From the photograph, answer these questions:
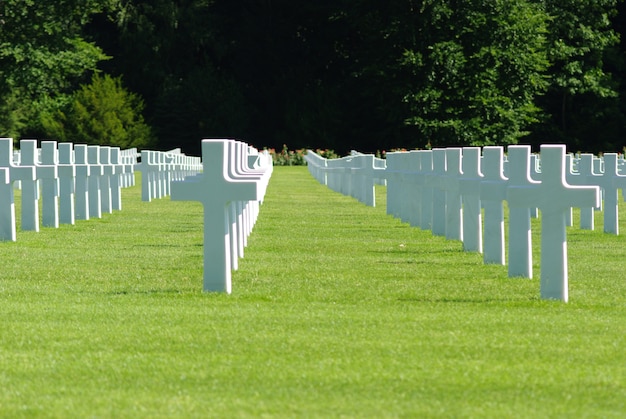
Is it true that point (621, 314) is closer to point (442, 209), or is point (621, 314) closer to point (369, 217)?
point (442, 209)

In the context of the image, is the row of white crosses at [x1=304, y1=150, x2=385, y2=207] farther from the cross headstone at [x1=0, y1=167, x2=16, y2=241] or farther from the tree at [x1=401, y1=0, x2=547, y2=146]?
the tree at [x1=401, y1=0, x2=547, y2=146]

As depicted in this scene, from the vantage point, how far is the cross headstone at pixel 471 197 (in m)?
12.6

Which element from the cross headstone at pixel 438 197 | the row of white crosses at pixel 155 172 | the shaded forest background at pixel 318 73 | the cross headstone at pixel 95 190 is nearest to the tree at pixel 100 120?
the shaded forest background at pixel 318 73

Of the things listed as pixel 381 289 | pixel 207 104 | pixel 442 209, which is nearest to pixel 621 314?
pixel 381 289

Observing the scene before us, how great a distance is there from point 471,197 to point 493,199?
2174 millimetres

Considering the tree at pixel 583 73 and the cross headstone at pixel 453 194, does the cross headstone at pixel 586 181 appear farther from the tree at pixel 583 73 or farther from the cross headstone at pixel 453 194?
the tree at pixel 583 73

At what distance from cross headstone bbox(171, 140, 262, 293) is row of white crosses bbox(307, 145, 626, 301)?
1.88 metres

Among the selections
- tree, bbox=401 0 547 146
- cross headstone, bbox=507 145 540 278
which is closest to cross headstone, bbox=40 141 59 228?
cross headstone, bbox=507 145 540 278

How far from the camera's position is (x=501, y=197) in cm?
1072

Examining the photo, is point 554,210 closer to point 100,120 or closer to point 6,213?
point 6,213

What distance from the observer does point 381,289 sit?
10086 mm

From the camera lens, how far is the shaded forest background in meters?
69.8

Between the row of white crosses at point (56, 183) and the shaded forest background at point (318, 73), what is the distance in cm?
4116

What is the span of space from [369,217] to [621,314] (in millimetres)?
12324
